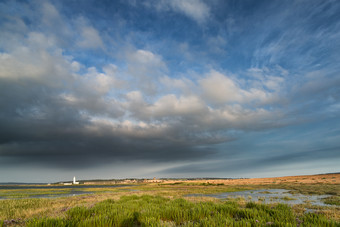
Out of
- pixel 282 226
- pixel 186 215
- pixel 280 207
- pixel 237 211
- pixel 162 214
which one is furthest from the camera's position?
pixel 280 207

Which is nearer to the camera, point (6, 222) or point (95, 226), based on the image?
point (95, 226)

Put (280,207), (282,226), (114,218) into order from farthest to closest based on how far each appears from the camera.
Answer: (280,207), (114,218), (282,226)

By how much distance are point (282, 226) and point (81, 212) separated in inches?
318

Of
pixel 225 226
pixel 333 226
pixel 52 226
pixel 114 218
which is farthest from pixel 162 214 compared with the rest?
pixel 333 226

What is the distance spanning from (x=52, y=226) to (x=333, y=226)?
26.3 feet

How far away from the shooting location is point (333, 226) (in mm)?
4957

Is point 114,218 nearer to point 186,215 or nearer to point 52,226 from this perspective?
point 52,226

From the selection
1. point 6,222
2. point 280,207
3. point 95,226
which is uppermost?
point 95,226

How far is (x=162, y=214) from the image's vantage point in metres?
7.88

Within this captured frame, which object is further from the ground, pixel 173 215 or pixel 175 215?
pixel 175 215

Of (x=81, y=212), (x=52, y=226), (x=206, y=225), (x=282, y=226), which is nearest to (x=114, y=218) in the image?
(x=52, y=226)

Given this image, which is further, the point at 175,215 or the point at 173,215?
the point at 173,215

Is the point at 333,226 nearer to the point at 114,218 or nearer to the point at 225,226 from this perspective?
the point at 225,226

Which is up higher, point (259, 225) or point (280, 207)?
point (259, 225)
